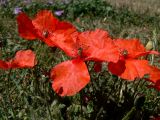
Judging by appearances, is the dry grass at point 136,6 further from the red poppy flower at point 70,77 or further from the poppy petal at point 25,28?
the red poppy flower at point 70,77

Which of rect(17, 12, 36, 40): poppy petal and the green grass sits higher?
rect(17, 12, 36, 40): poppy petal

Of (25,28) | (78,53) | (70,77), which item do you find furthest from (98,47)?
(25,28)

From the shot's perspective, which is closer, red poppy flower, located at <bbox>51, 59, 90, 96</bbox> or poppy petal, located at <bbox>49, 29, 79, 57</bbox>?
red poppy flower, located at <bbox>51, 59, 90, 96</bbox>

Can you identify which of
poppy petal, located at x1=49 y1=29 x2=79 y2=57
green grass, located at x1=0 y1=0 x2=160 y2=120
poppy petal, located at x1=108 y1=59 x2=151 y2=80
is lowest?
green grass, located at x1=0 y1=0 x2=160 y2=120

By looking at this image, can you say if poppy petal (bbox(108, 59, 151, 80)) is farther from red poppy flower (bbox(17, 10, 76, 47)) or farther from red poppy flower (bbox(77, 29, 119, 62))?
red poppy flower (bbox(17, 10, 76, 47))

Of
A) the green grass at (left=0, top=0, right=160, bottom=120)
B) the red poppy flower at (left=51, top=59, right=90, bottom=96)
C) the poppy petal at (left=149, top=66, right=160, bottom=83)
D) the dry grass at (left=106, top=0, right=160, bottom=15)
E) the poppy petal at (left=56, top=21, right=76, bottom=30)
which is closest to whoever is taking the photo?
the red poppy flower at (left=51, top=59, right=90, bottom=96)

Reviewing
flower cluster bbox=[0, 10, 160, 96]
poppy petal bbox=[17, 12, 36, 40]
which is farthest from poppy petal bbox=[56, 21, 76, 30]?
poppy petal bbox=[17, 12, 36, 40]

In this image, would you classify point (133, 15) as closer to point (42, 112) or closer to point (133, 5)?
point (133, 5)

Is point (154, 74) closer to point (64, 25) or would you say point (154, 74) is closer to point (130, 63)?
point (130, 63)

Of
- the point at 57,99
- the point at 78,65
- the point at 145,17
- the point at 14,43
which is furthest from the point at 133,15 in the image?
the point at 78,65
